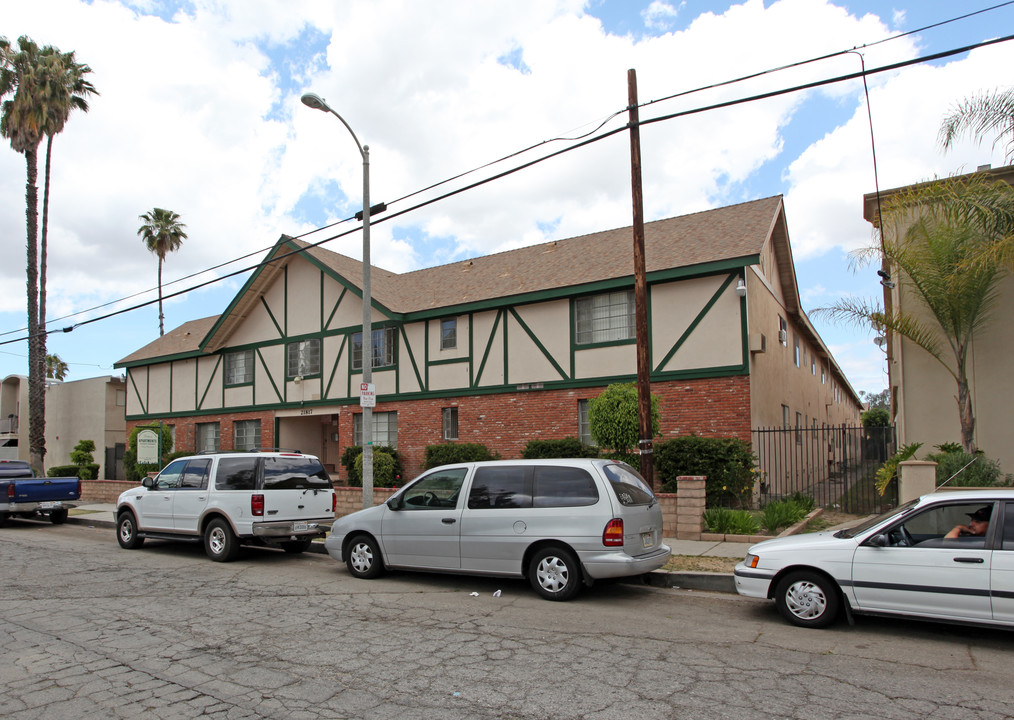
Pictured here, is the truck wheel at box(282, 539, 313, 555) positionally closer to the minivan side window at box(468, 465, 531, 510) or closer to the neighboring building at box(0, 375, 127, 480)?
the minivan side window at box(468, 465, 531, 510)

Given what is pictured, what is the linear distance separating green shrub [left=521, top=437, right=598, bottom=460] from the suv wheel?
772 cm

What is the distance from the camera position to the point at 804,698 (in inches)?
202

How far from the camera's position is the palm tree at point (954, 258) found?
12383mm

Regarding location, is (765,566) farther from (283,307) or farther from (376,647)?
(283,307)

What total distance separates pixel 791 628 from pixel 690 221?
14411 mm

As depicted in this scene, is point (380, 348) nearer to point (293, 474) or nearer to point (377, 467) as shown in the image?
point (377, 467)

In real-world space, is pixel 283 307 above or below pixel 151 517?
above

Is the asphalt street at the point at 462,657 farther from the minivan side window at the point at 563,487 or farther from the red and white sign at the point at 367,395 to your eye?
the red and white sign at the point at 367,395

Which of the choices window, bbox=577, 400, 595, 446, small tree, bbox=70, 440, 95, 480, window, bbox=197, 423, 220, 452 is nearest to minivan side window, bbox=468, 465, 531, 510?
window, bbox=577, 400, 595, 446

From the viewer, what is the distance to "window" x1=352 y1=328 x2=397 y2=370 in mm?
22328

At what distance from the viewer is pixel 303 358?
24.6m

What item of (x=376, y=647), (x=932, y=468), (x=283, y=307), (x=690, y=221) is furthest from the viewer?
(x=283, y=307)

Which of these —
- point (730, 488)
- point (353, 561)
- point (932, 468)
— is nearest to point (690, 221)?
point (730, 488)

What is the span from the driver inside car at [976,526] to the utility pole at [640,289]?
17.1 ft
